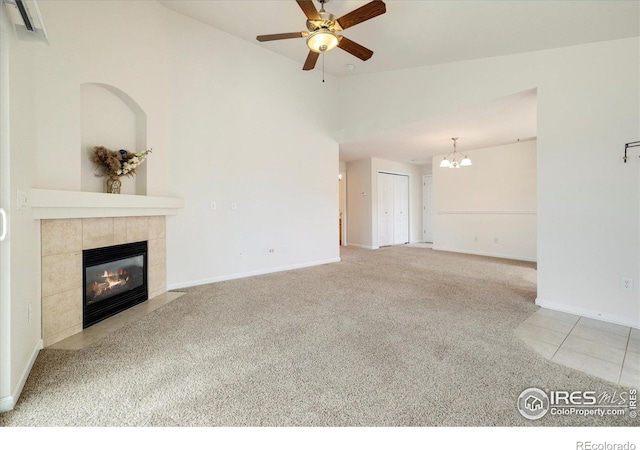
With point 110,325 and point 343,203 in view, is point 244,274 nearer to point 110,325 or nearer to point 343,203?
point 110,325

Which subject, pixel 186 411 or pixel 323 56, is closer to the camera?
pixel 186 411

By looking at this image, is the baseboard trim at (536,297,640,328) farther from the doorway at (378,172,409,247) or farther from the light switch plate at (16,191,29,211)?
the doorway at (378,172,409,247)

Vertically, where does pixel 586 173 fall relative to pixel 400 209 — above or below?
above

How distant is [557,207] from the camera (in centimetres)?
292

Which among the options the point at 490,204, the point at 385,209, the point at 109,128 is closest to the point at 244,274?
the point at 109,128

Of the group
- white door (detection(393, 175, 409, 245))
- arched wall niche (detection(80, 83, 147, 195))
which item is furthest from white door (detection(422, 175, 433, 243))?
arched wall niche (detection(80, 83, 147, 195))

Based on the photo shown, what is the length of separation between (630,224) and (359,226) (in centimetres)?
556

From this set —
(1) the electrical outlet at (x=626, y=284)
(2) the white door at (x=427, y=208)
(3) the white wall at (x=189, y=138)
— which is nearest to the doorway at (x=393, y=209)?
(2) the white door at (x=427, y=208)

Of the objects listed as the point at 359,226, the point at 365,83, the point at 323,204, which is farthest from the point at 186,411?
the point at 359,226

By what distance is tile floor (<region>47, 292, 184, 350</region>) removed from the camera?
2.20 m

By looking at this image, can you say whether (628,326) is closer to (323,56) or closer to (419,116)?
(419,116)

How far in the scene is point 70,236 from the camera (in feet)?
7.84

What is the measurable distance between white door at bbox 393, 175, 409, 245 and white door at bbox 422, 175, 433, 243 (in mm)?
645

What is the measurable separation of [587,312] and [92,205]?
15.8ft
